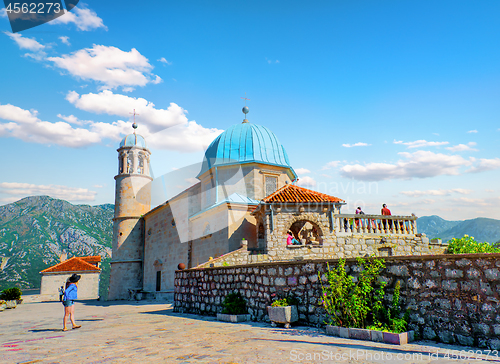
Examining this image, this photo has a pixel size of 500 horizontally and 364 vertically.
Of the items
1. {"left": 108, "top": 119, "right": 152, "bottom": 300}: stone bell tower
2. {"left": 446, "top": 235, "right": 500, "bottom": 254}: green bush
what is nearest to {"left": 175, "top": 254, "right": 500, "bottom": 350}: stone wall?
{"left": 446, "top": 235, "right": 500, "bottom": 254}: green bush

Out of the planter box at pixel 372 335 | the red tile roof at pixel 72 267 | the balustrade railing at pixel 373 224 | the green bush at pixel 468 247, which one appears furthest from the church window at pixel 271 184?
the red tile roof at pixel 72 267

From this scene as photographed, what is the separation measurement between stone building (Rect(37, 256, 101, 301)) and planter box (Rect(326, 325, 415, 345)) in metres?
31.4

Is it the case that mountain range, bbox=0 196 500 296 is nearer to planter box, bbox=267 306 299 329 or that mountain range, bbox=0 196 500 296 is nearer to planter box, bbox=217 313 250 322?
planter box, bbox=217 313 250 322

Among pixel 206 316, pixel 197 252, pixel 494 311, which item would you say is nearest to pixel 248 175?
pixel 197 252

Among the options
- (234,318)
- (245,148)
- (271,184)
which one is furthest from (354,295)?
(245,148)

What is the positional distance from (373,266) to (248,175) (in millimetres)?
14283

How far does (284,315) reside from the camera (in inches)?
239

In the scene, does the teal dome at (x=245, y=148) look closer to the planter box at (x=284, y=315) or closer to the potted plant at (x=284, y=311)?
the potted plant at (x=284, y=311)

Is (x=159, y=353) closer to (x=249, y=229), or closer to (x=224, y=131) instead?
(x=249, y=229)

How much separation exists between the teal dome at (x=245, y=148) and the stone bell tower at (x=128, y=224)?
8849 mm

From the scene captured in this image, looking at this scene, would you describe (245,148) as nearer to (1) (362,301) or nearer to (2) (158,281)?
(2) (158,281)

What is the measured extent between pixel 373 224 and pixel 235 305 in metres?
8.21

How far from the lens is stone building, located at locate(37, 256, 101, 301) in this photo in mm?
29983

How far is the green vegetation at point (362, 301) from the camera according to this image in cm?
491
